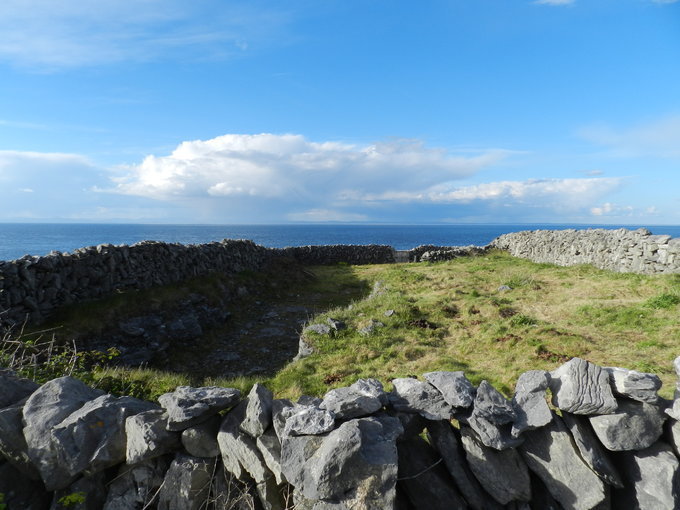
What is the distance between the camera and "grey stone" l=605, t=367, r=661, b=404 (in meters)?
4.99

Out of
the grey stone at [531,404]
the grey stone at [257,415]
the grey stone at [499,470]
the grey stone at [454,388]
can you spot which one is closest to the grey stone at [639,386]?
the grey stone at [531,404]

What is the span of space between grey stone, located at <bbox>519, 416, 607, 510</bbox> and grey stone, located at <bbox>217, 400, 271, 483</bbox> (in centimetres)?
345

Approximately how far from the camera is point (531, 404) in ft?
17.3

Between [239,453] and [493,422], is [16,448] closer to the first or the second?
[239,453]

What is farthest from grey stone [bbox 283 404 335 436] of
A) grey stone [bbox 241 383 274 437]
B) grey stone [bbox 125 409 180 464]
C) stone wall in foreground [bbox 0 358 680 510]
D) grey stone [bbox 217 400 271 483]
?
grey stone [bbox 125 409 180 464]

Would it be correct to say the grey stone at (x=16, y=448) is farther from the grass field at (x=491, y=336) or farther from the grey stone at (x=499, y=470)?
the grey stone at (x=499, y=470)

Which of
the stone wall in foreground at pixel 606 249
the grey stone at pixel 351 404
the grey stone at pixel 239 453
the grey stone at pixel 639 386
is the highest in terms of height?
the stone wall in foreground at pixel 606 249

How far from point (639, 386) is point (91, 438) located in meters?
6.95

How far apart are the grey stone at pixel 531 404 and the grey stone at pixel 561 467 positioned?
313mm

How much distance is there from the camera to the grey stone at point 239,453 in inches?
195

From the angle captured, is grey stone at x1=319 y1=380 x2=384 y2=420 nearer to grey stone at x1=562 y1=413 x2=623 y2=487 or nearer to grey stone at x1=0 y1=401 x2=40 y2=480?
grey stone at x1=562 y1=413 x2=623 y2=487

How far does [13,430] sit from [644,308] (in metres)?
17.9

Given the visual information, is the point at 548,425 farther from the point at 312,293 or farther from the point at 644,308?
the point at 312,293

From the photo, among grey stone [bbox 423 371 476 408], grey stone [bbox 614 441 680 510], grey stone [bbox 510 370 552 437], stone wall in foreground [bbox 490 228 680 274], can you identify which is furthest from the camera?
stone wall in foreground [bbox 490 228 680 274]
